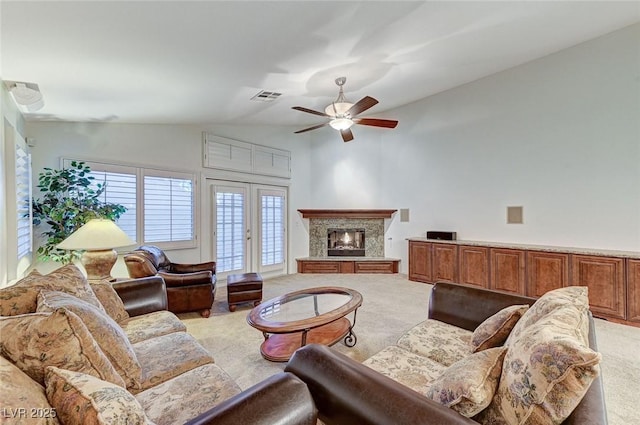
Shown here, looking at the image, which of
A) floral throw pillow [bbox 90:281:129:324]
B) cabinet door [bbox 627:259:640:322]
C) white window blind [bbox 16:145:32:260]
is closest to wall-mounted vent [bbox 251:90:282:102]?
white window blind [bbox 16:145:32:260]

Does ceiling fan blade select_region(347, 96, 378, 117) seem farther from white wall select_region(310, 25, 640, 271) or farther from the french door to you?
the french door

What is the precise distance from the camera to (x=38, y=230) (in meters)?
3.58

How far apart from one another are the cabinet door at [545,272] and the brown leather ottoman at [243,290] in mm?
3916

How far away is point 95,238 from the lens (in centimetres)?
261

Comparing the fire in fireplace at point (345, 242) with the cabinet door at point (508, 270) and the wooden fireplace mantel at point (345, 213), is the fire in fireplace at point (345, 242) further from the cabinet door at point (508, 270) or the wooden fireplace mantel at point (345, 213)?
the cabinet door at point (508, 270)

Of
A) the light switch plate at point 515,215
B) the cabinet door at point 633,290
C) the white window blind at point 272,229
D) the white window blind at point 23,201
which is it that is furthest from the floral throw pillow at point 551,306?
the white window blind at point 272,229

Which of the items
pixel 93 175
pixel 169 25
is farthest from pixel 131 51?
pixel 93 175

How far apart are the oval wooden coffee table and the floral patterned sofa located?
33.5 inches

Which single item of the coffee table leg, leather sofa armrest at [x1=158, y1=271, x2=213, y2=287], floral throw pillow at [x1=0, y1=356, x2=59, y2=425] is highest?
floral throw pillow at [x1=0, y1=356, x2=59, y2=425]

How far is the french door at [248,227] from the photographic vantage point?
212 inches

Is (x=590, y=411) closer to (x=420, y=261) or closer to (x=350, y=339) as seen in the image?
(x=350, y=339)

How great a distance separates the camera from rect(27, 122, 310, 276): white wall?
3.67 m

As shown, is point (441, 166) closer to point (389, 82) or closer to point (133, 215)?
point (389, 82)

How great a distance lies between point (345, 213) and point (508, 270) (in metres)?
3.30
